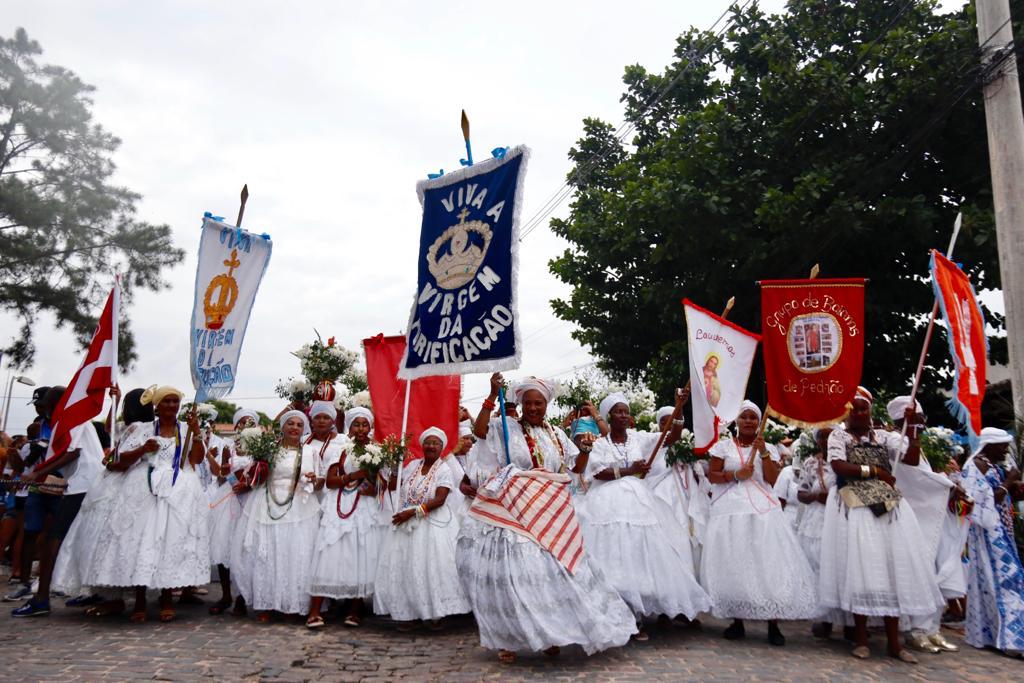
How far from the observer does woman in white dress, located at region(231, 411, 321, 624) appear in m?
7.52

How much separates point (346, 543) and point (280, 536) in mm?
619

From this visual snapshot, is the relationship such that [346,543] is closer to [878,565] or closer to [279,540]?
[279,540]

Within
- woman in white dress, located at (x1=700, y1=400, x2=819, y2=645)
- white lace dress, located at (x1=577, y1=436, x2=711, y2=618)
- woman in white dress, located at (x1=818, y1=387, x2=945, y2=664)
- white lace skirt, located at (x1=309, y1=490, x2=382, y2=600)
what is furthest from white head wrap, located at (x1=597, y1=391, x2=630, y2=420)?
white lace skirt, located at (x1=309, y1=490, x2=382, y2=600)

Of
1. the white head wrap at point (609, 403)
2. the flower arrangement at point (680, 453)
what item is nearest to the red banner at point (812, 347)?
the flower arrangement at point (680, 453)

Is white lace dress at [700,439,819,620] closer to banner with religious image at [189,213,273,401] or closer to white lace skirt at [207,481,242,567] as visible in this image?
white lace skirt at [207,481,242,567]

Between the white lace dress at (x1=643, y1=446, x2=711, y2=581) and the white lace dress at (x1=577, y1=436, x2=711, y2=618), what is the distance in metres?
0.32

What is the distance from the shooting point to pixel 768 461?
285 inches

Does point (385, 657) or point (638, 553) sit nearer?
point (385, 657)

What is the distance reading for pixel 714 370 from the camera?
7.56 m

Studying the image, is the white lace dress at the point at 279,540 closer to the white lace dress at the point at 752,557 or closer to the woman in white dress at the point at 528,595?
the woman in white dress at the point at 528,595

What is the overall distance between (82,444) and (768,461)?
648cm

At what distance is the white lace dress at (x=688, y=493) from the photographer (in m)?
7.82

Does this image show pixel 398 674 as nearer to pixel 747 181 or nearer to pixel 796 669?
pixel 796 669

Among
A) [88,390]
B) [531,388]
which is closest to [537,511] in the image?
[531,388]
